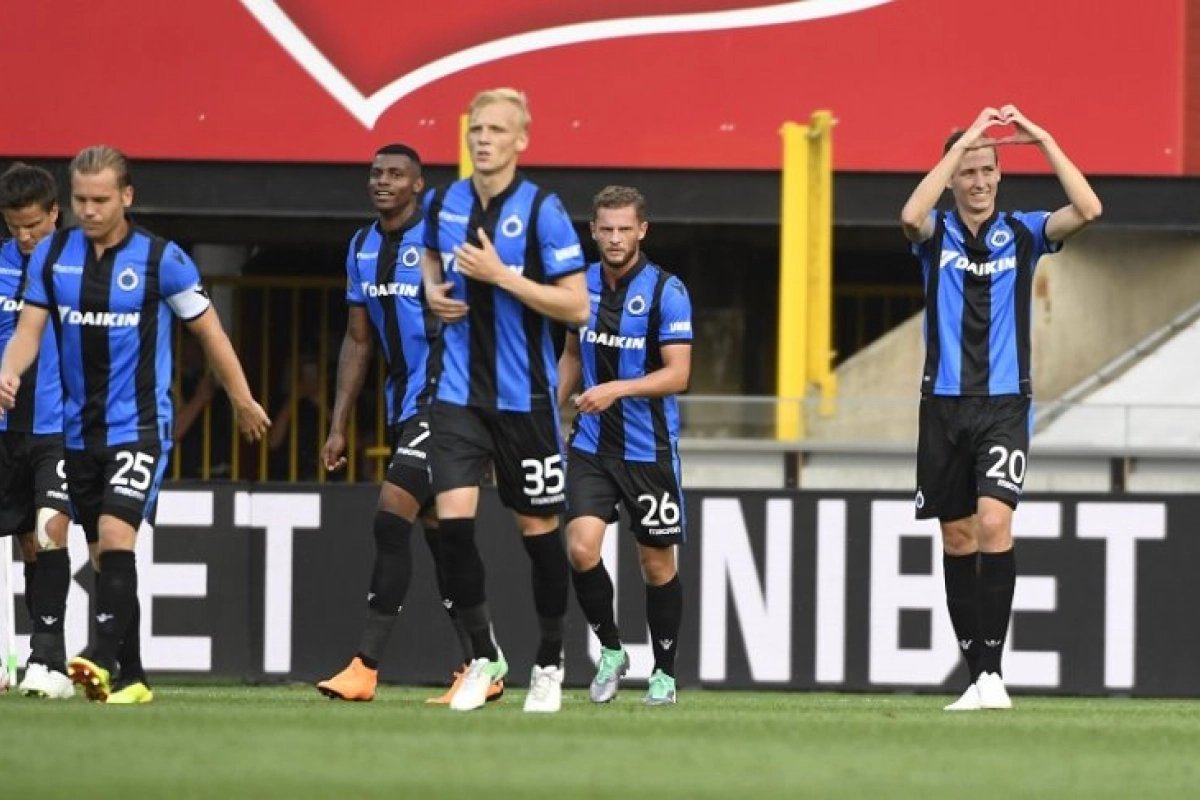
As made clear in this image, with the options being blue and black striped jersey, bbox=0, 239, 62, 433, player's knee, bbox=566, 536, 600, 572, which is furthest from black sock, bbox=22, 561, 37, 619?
player's knee, bbox=566, 536, 600, 572

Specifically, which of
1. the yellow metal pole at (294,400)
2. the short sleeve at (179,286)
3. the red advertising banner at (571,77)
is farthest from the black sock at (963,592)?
the yellow metal pole at (294,400)

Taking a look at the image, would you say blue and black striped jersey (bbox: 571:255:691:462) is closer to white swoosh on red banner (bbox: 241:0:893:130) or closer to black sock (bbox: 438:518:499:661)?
black sock (bbox: 438:518:499:661)

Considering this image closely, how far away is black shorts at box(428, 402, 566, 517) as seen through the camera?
886 cm

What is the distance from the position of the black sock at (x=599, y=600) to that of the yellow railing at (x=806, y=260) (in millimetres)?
4236

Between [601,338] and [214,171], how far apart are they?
6.29 m

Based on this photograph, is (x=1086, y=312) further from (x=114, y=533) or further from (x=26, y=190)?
(x=114, y=533)

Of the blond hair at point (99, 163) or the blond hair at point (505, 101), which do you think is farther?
the blond hair at point (99, 163)

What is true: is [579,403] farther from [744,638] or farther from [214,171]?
[214,171]

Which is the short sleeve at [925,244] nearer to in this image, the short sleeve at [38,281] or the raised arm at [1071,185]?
the raised arm at [1071,185]

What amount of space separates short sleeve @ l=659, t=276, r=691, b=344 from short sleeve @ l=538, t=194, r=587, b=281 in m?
1.55

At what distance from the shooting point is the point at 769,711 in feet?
31.7

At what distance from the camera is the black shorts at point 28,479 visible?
35.3 feet

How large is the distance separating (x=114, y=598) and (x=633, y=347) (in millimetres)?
2350

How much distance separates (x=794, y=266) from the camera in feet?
48.6
